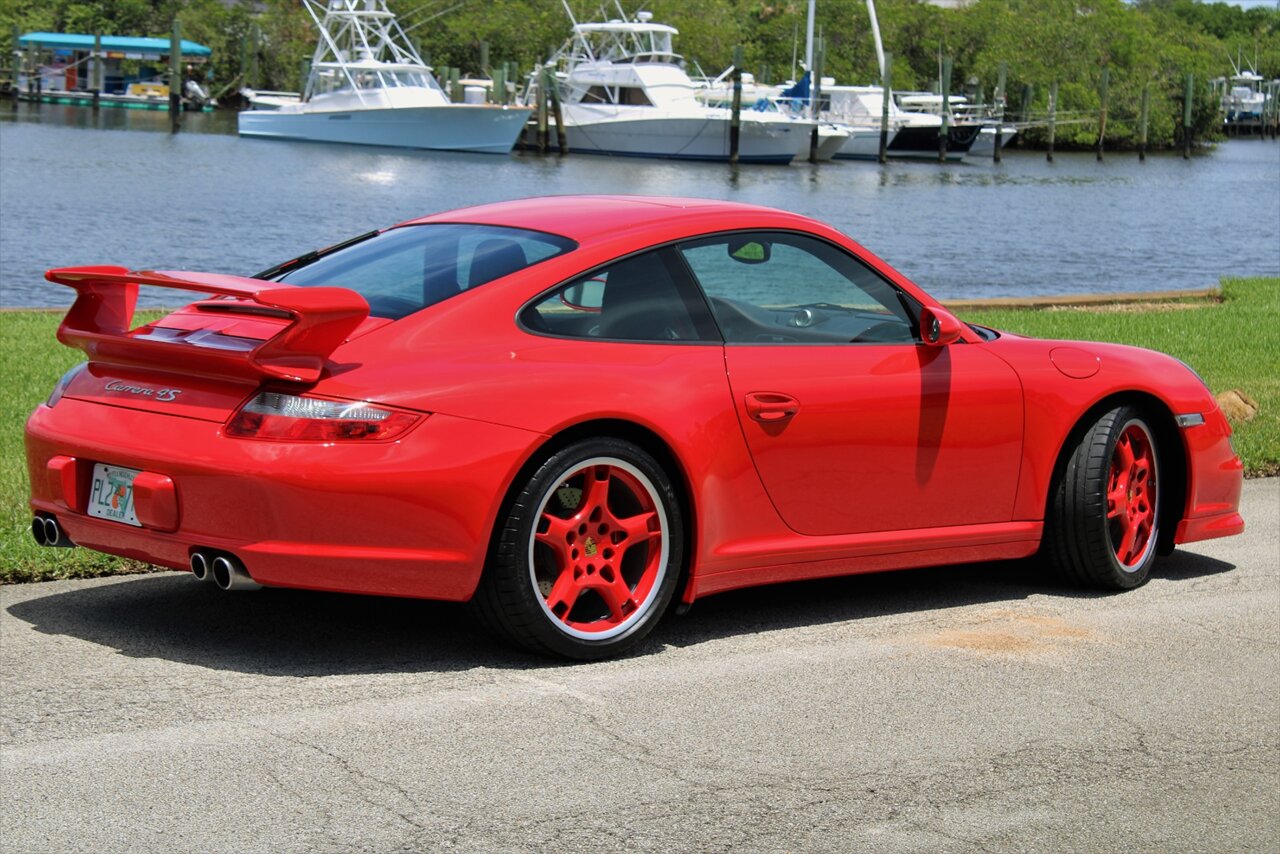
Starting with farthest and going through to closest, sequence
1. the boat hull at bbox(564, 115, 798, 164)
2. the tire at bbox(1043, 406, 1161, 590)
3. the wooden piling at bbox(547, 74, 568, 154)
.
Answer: the wooden piling at bbox(547, 74, 568, 154) → the boat hull at bbox(564, 115, 798, 164) → the tire at bbox(1043, 406, 1161, 590)

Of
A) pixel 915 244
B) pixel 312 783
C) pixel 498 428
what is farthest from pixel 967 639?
pixel 915 244

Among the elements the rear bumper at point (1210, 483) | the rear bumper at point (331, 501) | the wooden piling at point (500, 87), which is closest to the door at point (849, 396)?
the rear bumper at point (1210, 483)

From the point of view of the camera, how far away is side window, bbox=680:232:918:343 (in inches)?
233

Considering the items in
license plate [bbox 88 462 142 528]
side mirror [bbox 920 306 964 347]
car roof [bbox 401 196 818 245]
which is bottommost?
license plate [bbox 88 462 142 528]

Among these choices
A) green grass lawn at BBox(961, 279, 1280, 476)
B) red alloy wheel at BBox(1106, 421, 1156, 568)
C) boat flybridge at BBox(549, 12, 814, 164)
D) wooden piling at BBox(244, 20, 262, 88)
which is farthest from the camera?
wooden piling at BBox(244, 20, 262, 88)

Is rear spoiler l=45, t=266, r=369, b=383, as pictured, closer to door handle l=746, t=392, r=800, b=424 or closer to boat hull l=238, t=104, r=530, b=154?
door handle l=746, t=392, r=800, b=424

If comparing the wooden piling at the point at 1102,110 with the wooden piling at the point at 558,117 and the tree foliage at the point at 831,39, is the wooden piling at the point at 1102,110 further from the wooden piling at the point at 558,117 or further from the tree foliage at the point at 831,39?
the wooden piling at the point at 558,117

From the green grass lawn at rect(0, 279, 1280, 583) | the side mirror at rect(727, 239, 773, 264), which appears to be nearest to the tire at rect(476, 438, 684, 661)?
the side mirror at rect(727, 239, 773, 264)

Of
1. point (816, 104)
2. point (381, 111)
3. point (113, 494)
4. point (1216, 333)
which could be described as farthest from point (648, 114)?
point (113, 494)

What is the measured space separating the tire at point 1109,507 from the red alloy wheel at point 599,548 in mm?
1813

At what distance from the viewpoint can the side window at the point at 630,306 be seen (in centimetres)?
545

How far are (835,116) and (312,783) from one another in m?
77.7

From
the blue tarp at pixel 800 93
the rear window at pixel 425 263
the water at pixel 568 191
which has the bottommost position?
the water at pixel 568 191

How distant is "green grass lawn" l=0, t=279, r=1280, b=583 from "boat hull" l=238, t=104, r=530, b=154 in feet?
164
